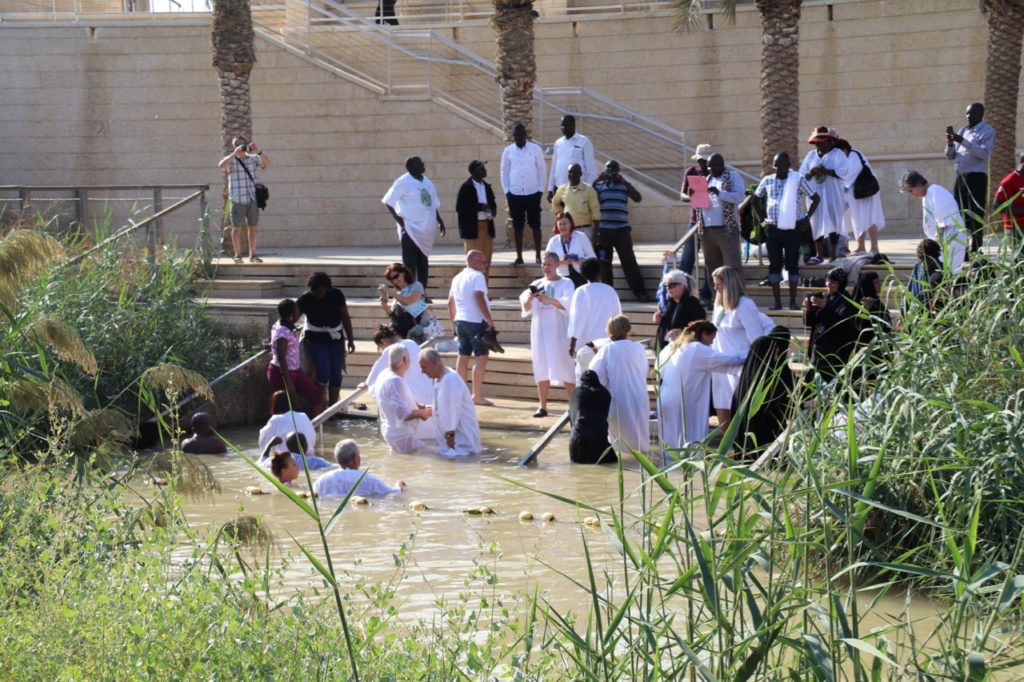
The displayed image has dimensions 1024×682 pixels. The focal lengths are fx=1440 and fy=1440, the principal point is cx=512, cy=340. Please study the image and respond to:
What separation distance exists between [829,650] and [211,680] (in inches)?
77.6

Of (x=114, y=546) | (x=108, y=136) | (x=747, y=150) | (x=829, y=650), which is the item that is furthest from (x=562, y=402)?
(x=108, y=136)

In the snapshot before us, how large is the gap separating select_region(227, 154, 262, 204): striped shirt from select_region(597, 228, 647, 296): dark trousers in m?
5.21

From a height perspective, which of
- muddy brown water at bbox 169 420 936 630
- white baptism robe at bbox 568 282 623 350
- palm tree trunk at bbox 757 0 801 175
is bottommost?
muddy brown water at bbox 169 420 936 630

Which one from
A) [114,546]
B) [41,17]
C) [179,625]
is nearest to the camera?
[179,625]

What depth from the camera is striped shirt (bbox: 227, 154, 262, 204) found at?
1820 centimetres

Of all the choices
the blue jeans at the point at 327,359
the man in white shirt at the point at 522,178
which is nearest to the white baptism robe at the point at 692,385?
the blue jeans at the point at 327,359

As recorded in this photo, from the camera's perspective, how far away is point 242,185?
1828 centimetres

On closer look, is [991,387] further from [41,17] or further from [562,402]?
[41,17]

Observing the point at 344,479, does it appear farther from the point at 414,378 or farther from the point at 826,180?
the point at 826,180

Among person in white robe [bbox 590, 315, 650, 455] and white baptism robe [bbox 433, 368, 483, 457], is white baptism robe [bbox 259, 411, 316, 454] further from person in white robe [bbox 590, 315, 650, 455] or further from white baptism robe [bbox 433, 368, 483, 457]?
person in white robe [bbox 590, 315, 650, 455]

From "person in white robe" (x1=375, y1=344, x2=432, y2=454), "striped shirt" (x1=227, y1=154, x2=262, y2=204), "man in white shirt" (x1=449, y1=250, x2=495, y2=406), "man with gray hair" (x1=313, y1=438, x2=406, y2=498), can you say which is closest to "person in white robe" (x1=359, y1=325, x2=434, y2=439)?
"person in white robe" (x1=375, y1=344, x2=432, y2=454)

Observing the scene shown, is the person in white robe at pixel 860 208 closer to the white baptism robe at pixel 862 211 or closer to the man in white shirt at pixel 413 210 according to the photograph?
the white baptism robe at pixel 862 211

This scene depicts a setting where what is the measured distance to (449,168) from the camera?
932 inches

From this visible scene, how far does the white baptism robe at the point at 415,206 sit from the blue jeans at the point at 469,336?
2311 millimetres
